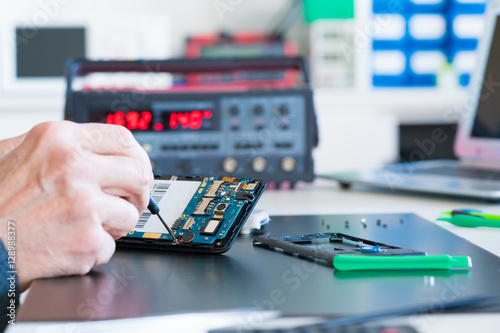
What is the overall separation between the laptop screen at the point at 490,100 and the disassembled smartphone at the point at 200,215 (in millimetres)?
830

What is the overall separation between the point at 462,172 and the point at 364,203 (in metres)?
0.32

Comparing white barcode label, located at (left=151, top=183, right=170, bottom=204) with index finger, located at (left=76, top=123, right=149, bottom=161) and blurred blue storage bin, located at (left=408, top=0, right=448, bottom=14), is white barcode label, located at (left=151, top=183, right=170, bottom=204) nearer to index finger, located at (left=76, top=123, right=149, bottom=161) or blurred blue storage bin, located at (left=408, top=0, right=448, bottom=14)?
index finger, located at (left=76, top=123, right=149, bottom=161)

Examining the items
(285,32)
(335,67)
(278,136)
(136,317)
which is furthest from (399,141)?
(136,317)

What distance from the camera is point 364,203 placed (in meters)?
0.98

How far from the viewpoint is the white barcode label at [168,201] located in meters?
0.59

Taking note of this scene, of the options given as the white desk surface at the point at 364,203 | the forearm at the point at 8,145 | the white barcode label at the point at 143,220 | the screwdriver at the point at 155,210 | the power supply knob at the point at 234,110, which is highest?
the power supply knob at the point at 234,110

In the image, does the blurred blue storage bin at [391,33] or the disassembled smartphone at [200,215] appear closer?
the disassembled smartphone at [200,215]

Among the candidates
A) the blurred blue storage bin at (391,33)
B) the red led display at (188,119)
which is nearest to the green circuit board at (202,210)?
the red led display at (188,119)

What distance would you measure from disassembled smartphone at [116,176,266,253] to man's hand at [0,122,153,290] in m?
0.09

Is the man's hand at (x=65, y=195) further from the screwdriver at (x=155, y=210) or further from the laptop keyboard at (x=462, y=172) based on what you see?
the laptop keyboard at (x=462, y=172)

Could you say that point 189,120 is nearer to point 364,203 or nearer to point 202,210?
point 364,203

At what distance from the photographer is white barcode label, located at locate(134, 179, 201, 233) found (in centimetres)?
59

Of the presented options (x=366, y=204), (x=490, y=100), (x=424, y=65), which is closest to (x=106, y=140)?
(x=366, y=204)

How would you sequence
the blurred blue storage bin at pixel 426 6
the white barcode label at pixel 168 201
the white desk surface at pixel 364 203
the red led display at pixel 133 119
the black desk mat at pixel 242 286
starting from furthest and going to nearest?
the blurred blue storage bin at pixel 426 6, the red led display at pixel 133 119, the white desk surface at pixel 364 203, the white barcode label at pixel 168 201, the black desk mat at pixel 242 286
